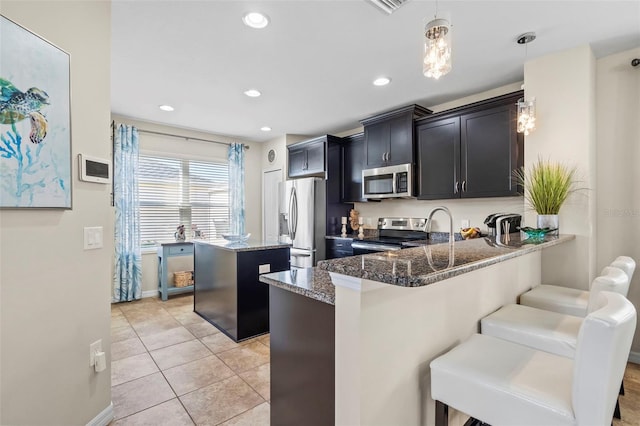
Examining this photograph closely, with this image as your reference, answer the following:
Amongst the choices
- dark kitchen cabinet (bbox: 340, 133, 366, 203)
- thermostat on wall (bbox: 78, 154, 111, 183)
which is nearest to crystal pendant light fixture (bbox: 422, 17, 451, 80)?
thermostat on wall (bbox: 78, 154, 111, 183)

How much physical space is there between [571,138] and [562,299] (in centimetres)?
134

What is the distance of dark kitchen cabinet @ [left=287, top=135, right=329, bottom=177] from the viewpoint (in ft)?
15.2

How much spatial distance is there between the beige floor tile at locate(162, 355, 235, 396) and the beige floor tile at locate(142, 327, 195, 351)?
0.55 meters

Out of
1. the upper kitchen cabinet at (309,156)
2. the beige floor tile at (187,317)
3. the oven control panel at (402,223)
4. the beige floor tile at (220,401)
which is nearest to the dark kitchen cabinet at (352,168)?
the upper kitchen cabinet at (309,156)

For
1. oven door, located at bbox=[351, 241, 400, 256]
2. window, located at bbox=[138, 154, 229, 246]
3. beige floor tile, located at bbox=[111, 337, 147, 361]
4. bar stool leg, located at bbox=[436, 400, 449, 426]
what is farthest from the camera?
window, located at bbox=[138, 154, 229, 246]

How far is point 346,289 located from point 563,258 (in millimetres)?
2449

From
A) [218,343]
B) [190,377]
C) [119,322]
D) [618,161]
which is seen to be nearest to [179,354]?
[218,343]

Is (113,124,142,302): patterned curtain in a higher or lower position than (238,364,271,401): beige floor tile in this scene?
higher

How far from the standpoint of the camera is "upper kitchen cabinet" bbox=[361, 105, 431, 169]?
3.71 meters

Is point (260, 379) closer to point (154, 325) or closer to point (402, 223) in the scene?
point (154, 325)

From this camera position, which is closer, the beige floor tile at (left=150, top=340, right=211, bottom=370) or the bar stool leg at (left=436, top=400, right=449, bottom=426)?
the bar stool leg at (left=436, top=400, right=449, bottom=426)

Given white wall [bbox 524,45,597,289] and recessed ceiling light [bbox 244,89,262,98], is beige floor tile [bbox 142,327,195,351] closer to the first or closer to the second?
recessed ceiling light [bbox 244,89,262,98]

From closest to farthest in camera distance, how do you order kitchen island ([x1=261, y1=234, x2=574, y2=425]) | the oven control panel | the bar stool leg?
1. kitchen island ([x1=261, y1=234, x2=574, y2=425])
2. the bar stool leg
3. the oven control panel

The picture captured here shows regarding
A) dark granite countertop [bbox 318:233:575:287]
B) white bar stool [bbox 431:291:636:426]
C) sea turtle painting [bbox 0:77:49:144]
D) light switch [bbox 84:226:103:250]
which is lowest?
white bar stool [bbox 431:291:636:426]
